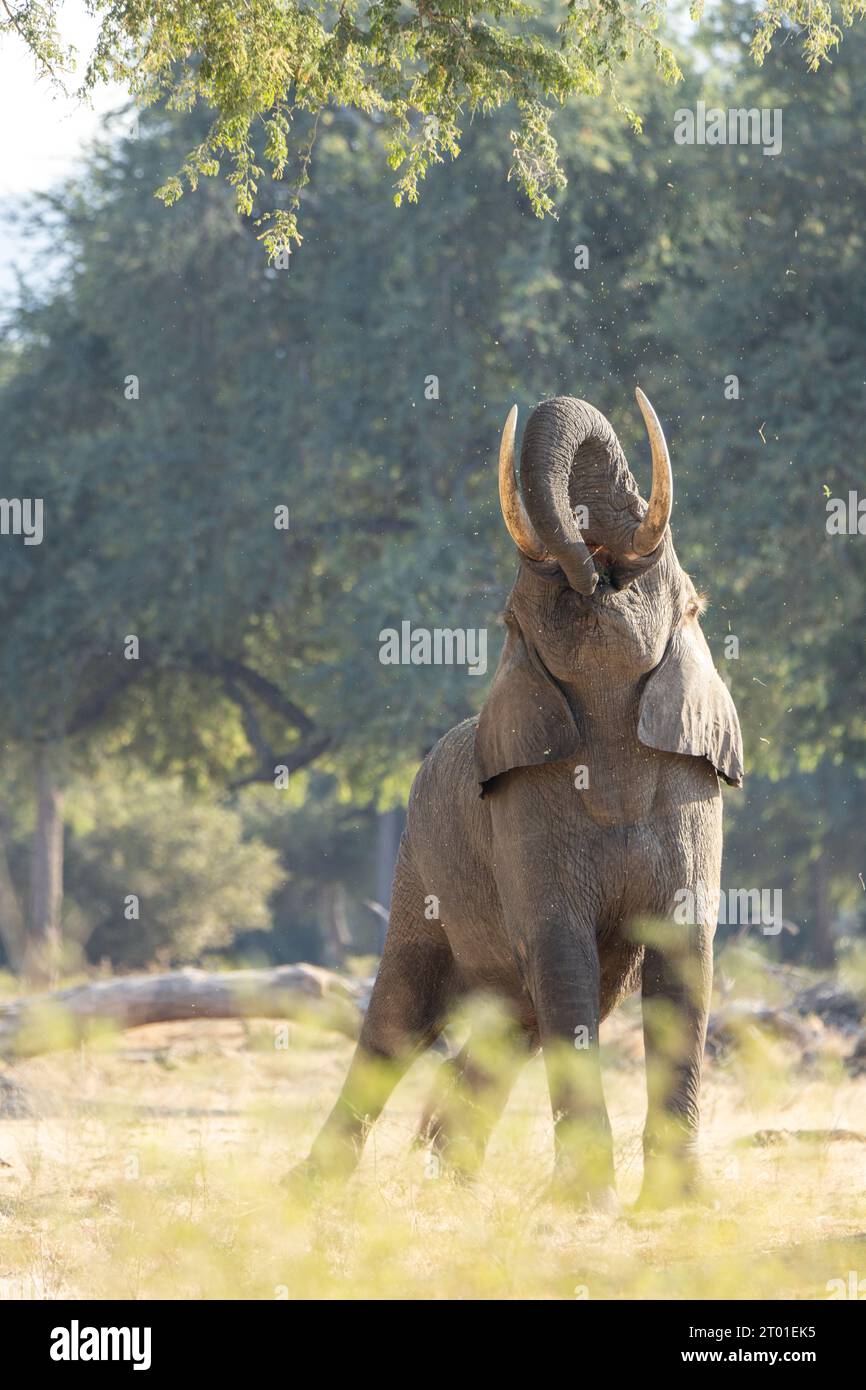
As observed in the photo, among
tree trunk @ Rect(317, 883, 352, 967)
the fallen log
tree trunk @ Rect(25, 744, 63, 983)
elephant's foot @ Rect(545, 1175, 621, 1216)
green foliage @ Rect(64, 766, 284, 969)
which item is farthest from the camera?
tree trunk @ Rect(317, 883, 352, 967)

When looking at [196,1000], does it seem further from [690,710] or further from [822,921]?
[822,921]

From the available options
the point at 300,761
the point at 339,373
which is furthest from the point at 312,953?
the point at 339,373

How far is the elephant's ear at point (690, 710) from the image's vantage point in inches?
278

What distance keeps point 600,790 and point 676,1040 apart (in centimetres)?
100

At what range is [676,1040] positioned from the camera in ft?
23.4

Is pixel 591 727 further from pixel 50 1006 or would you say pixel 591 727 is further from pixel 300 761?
pixel 300 761

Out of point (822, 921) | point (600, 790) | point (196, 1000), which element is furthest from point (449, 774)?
point (822, 921)

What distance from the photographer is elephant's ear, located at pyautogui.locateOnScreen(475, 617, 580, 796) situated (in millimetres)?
7098

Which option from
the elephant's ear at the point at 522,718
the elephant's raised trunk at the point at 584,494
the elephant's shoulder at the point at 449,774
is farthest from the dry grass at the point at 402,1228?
the elephant's raised trunk at the point at 584,494

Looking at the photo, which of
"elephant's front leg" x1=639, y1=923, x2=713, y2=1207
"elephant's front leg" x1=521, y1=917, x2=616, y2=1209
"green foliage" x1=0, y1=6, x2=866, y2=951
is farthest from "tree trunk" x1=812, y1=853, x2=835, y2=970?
"elephant's front leg" x1=521, y1=917, x2=616, y2=1209

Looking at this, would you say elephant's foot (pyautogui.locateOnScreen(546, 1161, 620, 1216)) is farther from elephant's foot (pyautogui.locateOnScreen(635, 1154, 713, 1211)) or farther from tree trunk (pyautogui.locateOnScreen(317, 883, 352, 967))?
tree trunk (pyautogui.locateOnScreen(317, 883, 352, 967))

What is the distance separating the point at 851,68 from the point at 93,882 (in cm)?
2670

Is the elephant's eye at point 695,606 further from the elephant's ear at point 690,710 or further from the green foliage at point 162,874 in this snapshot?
the green foliage at point 162,874

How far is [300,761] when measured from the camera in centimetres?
2622
